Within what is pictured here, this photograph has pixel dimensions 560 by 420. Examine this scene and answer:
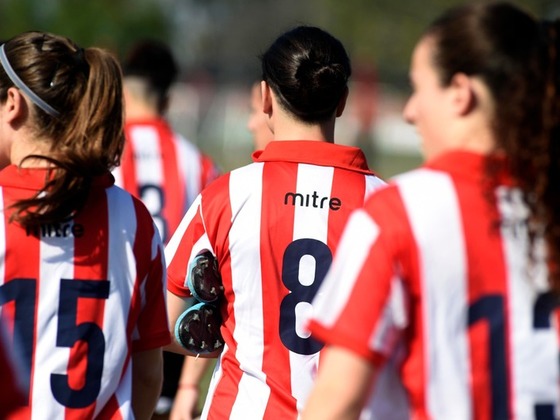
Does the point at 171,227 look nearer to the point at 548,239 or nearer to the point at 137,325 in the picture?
the point at 137,325

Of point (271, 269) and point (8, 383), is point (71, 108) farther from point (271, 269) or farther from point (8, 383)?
point (8, 383)

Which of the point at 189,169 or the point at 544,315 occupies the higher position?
the point at 189,169

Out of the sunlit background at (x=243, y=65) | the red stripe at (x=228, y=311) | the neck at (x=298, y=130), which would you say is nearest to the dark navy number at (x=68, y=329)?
the red stripe at (x=228, y=311)

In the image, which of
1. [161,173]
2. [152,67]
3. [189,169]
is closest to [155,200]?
[161,173]

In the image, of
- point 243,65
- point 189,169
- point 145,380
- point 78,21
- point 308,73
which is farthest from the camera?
point 243,65

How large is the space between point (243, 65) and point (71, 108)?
1424 inches

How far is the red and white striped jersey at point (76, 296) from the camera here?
2.85 m

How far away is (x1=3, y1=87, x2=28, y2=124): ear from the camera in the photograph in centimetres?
293

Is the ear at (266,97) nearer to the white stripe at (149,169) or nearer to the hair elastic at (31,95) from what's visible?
the hair elastic at (31,95)

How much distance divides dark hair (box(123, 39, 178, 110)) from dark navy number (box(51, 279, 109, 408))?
12.5ft

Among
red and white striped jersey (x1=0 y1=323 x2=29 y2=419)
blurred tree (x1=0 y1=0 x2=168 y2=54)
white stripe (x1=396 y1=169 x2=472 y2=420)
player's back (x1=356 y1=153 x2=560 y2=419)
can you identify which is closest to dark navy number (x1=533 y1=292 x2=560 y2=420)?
player's back (x1=356 y1=153 x2=560 y2=419)

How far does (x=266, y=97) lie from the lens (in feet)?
11.8

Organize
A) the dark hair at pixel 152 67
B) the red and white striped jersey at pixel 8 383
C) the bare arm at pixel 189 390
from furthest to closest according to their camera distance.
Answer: the dark hair at pixel 152 67 → the bare arm at pixel 189 390 → the red and white striped jersey at pixel 8 383

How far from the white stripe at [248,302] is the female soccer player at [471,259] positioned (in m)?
1.09
